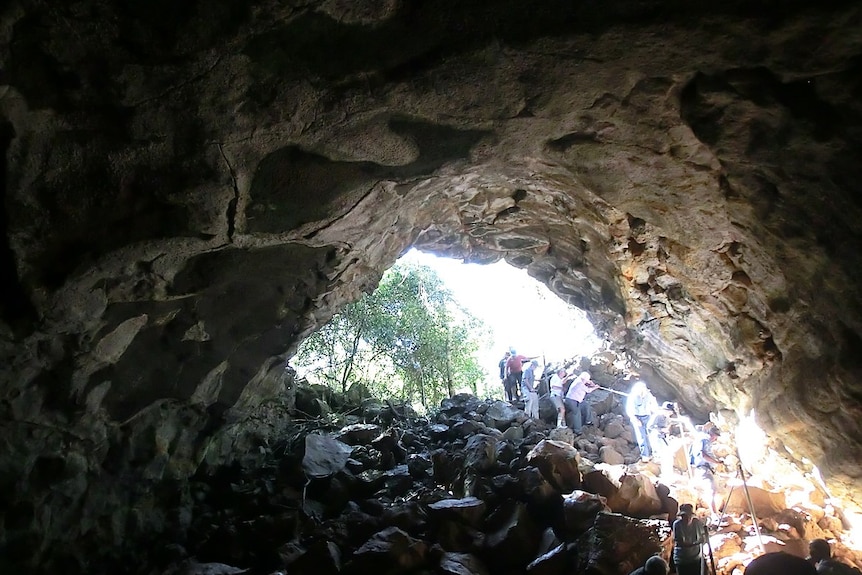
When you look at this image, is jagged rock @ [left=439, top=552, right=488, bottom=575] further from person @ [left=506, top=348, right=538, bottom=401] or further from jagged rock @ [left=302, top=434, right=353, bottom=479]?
person @ [left=506, top=348, right=538, bottom=401]

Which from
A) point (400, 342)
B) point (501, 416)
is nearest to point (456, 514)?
point (501, 416)

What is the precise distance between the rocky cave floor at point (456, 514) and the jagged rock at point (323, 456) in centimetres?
3

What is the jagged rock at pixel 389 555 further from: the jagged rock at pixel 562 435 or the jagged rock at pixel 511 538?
the jagged rock at pixel 562 435

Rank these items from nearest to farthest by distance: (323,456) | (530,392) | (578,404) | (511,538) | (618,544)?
(618,544) → (511,538) → (323,456) → (578,404) → (530,392)

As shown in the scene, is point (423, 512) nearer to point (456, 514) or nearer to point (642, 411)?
point (456, 514)

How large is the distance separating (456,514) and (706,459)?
4486 millimetres

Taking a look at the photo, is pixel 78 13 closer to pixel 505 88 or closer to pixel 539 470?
pixel 505 88

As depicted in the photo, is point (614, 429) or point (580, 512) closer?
point (580, 512)

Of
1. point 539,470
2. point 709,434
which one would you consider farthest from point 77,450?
point 709,434

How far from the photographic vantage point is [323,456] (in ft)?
32.2

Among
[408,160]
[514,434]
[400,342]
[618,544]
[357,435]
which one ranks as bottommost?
[400,342]

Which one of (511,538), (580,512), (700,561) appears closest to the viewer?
(700,561)

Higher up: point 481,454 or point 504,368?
point 481,454

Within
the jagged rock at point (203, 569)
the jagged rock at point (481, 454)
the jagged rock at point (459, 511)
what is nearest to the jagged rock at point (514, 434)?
the jagged rock at point (481, 454)
